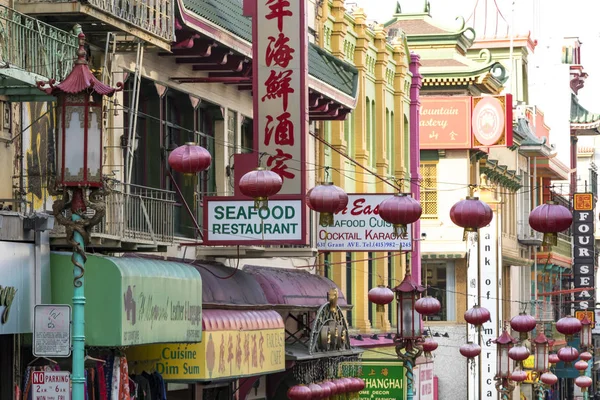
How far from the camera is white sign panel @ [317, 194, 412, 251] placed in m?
32.9

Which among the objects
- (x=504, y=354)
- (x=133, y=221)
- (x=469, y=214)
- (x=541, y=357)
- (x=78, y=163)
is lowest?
(x=541, y=357)

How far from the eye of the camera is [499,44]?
78.9 meters

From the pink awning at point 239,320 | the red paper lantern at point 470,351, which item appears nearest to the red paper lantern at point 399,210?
the pink awning at point 239,320

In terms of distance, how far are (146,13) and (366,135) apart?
2020 cm

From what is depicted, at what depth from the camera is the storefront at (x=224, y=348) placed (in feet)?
82.6

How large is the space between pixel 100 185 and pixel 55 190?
0.52 m

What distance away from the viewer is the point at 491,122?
6169cm

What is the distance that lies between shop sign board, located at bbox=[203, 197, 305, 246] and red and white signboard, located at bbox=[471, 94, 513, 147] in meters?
35.4

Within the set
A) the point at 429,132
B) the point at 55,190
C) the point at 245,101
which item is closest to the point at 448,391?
the point at 429,132

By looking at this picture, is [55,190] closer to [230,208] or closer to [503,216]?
[230,208]

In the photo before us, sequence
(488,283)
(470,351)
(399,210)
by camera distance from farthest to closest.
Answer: (488,283) < (470,351) < (399,210)

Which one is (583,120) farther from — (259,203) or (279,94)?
(259,203)

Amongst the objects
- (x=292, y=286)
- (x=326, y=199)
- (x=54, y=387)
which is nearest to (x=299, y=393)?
(x=292, y=286)

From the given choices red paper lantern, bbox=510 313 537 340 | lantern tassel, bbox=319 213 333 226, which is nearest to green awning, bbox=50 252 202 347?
lantern tassel, bbox=319 213 333 226
